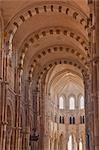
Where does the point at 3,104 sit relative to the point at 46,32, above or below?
below

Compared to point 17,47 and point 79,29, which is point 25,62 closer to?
point 17,47

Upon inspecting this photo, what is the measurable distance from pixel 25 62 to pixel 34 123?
27.1 feet

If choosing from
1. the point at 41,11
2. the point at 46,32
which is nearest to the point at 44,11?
the point at 41,11

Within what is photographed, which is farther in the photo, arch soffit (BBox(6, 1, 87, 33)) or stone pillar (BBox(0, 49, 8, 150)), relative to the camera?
arch soffit (BBox(6, 1, 87, 33))

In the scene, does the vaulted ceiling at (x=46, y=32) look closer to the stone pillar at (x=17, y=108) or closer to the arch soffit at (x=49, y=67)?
the arch soffit at (x=49, y=67)

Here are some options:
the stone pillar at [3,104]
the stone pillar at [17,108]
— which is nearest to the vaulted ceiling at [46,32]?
the stone pillar at [17,108]

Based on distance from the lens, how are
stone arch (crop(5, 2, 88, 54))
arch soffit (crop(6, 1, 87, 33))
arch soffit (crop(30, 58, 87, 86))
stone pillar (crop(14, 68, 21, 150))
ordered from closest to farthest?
arch soffit (crop(6, 1, 87, 33)) → stone arch (crop(5, 2, 88, 54)) → stone pillar (crop(14, 68, 21, 150)) → arch soffit (crop(30, 58, 87, 86))

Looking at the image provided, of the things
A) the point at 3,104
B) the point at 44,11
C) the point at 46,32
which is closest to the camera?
the point at 3,104

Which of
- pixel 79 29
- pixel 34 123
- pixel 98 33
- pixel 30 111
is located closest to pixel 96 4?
pixel 98 33

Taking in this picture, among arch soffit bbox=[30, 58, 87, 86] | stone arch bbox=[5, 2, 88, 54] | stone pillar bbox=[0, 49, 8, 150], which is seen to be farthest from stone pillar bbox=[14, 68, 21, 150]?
arch soffit bbox=[30, 58, 87, 86]

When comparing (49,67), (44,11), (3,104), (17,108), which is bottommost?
(17,108)

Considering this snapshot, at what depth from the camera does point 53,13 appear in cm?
2842

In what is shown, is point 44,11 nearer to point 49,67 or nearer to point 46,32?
point 46,32

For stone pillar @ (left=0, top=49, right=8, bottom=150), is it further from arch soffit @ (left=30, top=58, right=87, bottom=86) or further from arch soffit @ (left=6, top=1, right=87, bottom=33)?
arch soffit @ (left=30, top=58, right=87, bottom=86)
